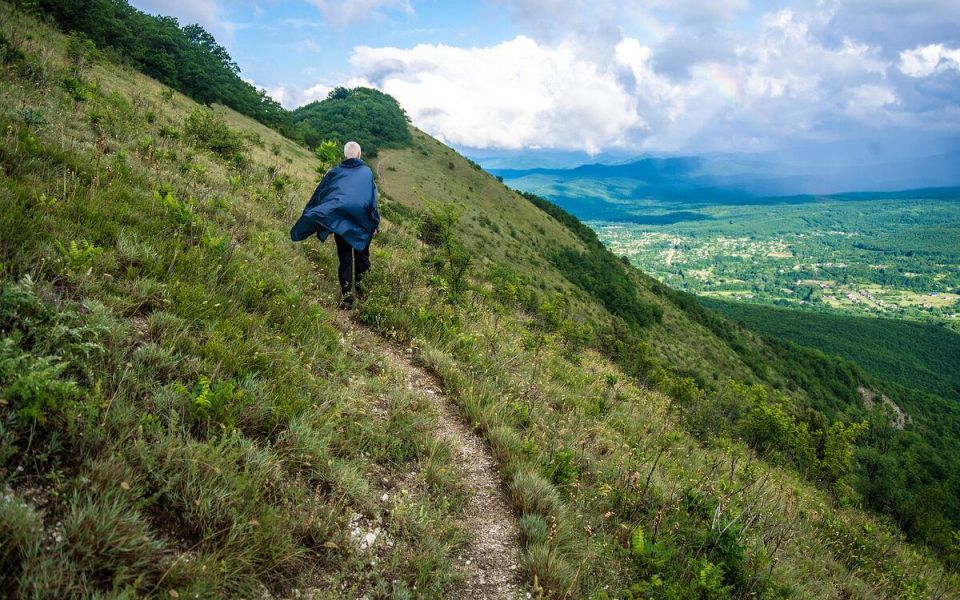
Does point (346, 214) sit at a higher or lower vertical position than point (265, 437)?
higher

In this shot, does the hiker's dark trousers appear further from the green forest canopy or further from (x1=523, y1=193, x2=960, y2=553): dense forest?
the green forest canopy

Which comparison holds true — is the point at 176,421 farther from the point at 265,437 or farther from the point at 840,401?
the point at 840,401

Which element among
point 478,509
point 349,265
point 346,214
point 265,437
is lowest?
point 478,509

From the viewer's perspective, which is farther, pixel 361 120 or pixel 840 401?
pixel 361 120

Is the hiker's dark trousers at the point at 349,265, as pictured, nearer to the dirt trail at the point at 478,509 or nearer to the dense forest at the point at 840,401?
the dirt trail at the point at 478,509

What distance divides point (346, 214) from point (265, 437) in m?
3.93

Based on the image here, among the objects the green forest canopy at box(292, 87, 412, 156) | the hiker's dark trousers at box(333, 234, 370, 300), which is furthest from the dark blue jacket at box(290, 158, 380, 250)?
the green forest canopy at box(292, 87, 412, 156)

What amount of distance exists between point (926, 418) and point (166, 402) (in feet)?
423

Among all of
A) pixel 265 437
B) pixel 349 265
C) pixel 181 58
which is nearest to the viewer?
pixel 265 437

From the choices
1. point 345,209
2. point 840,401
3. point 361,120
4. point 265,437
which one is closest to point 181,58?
point 361,120

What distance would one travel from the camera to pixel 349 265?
6.82 m

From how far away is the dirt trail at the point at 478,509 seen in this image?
3213 millimetres

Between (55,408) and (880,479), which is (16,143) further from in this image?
(880,479)

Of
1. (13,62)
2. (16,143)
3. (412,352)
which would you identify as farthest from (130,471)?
(13,62)
